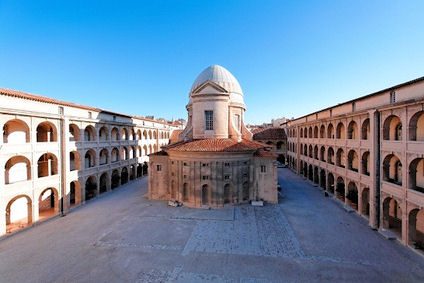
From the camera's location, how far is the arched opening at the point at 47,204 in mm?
23156

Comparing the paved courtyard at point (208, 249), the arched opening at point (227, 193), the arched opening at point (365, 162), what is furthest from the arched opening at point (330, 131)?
the arched opening at point (227, 193)

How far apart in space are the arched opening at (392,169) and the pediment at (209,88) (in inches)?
726

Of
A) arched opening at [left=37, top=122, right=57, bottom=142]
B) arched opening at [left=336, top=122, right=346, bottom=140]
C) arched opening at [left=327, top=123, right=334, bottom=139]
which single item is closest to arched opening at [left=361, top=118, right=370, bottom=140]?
arched opening at [left=336, top=122, right=346, bottom=140]

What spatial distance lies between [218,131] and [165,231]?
1480 centimetres

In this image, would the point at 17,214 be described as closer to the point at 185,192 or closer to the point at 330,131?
the point at 185,192

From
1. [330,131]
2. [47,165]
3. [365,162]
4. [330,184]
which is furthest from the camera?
[330,131]

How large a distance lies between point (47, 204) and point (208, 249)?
871 inches

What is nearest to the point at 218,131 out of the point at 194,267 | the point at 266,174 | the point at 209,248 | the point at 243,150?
the point at 243,150

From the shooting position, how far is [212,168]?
24.3m

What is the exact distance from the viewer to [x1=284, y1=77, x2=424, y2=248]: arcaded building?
15.6m

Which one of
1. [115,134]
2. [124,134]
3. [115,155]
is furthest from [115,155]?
[124,134]

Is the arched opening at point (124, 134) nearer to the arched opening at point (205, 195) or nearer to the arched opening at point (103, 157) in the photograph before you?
the arched opening at point (103, 157)

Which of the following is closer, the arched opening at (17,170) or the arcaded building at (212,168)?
the arched opening at (17,170)

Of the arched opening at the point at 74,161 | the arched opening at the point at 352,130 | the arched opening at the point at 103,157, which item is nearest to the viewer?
the arched opening at the point at 352,130
